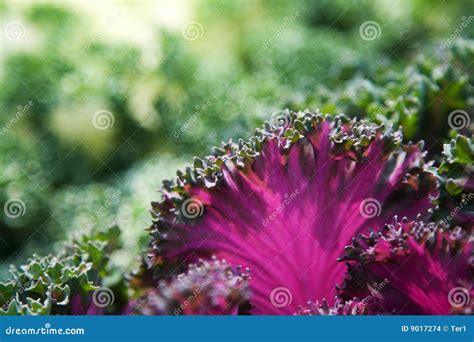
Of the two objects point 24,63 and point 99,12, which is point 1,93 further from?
point 99,12

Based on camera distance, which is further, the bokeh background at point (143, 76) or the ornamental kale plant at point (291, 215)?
the bokeh background at point (143, 76)

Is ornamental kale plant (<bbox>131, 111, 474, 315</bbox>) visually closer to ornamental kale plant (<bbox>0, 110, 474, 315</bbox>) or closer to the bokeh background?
ornamental kale plant (<bbox>0, 110, 474, 315</bbox>)

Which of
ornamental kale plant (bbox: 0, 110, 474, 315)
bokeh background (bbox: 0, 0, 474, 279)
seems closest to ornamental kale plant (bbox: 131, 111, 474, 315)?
ornamental kale plant (bbox: 0, 110, 474, 315)

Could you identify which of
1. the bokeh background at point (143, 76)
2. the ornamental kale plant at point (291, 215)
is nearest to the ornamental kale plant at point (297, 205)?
the ornamental kale plant at point (291, 215)

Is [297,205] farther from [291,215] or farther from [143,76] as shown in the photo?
[143,76]

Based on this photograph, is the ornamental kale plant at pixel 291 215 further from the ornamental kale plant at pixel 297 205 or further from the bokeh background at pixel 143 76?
the bokeh background at pixel 143 76

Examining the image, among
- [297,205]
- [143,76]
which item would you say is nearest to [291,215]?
[297,205]

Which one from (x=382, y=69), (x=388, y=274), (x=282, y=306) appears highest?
(x=382, y=69)
